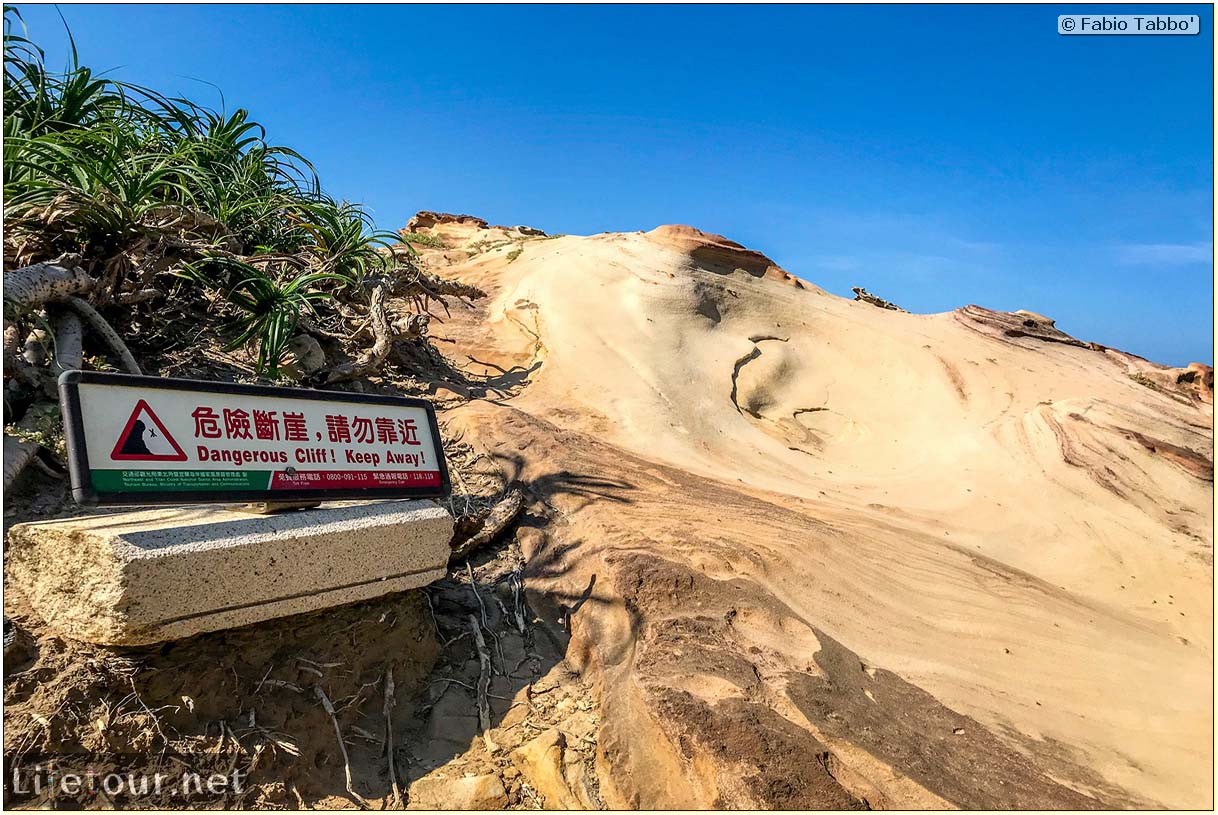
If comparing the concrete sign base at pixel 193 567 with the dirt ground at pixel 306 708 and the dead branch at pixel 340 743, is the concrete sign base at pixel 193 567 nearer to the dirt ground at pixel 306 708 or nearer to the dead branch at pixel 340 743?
the dirt ground at pixel 306 708

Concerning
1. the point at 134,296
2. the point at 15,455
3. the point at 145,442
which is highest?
the point at 134,296

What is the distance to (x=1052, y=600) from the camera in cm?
447

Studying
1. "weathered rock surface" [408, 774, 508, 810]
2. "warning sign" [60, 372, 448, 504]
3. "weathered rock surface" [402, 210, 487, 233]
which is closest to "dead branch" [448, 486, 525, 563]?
"warning sign" [60, 372, 448, 504]

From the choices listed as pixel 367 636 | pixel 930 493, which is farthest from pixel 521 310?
pixel 367 636

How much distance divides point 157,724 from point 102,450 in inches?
35.2

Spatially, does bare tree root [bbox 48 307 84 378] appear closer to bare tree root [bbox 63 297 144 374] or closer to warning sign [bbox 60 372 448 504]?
bare tree root [bbox 63 297 144 374]

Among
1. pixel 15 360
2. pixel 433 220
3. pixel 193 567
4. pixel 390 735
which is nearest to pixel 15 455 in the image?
pixel 15 360

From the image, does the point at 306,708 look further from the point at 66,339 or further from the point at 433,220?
the point at 433,220

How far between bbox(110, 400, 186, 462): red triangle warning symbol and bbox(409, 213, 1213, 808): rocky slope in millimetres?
1863

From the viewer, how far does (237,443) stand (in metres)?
2.61

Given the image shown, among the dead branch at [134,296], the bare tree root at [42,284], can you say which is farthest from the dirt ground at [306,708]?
the dead branch at [134,296]

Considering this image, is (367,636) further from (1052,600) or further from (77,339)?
(1052,600)

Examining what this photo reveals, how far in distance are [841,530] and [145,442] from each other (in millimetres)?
3760

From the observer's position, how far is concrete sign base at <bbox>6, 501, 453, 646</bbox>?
91.8 inches
